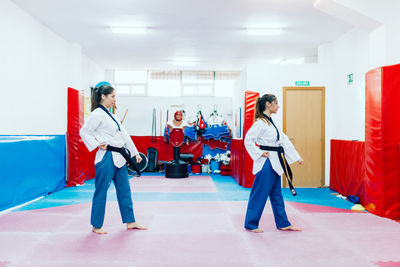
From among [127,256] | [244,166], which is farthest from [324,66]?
[127,256]

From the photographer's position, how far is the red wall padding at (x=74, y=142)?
6383 mm

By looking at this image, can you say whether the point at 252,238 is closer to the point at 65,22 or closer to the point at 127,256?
the point at 127,256

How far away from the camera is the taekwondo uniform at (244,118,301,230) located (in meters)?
3.19

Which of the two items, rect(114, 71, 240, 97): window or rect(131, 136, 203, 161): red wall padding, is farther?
rect(114, 71, 240, 97): window

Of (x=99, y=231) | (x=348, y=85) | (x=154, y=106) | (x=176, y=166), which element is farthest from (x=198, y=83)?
(x=99, y=231)

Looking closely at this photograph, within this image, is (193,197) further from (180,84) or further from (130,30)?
(180,84)

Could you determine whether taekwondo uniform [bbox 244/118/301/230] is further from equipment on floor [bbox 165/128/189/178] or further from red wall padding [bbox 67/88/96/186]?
equipment on floor [bbox 165/128/189/178]

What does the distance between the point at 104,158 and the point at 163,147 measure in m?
6.18

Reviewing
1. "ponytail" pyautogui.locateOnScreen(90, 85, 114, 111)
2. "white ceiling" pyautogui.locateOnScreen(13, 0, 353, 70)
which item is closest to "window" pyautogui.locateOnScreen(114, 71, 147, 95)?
"white ceiling" pyautogui.locateOnScreen(13, 0, 353, 70)

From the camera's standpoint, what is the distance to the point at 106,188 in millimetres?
3150

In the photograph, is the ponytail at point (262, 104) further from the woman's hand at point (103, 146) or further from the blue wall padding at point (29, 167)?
the blue wall padding at point (29, 167)

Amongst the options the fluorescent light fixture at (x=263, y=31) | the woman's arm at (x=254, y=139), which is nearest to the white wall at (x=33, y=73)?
the woman's arm at (x=254, y=139)

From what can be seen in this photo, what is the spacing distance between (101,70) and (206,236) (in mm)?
7299

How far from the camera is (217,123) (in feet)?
28.7
